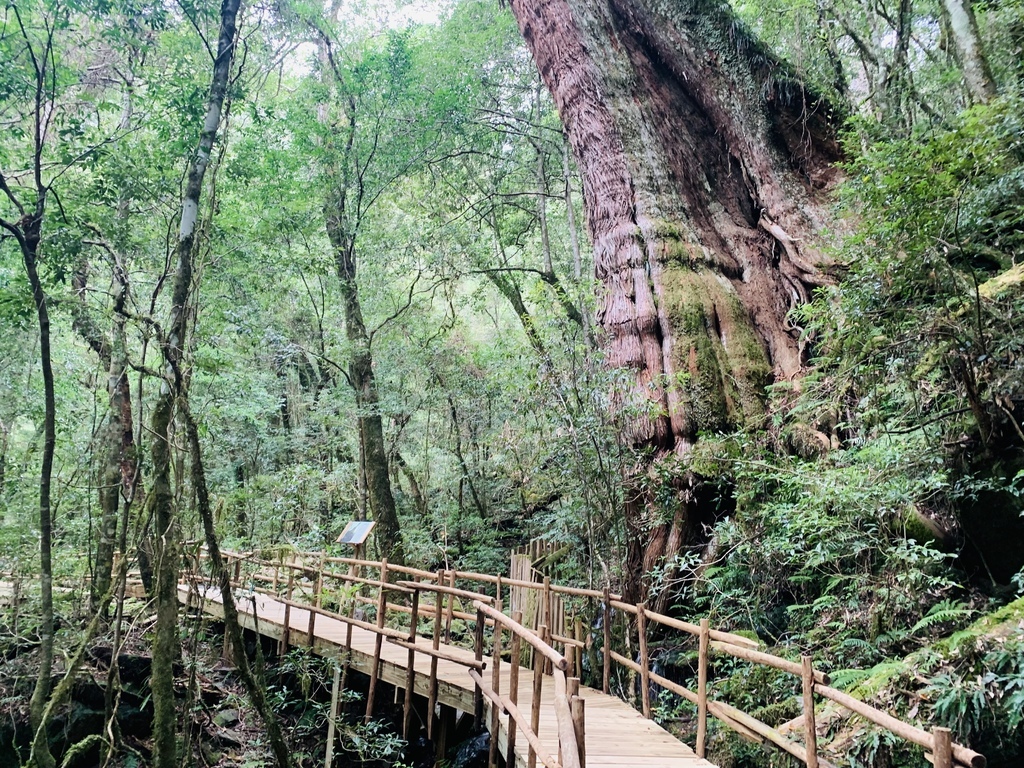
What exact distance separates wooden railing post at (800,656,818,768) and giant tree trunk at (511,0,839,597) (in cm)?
376

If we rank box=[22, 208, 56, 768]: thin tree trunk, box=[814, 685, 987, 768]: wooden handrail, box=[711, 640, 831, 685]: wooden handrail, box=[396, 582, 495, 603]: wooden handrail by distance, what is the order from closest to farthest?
box=[814, 685, 987, 768]: wooden handrail → box=[711, 640, 831, 685]: wooden handrail → box=[22, 208, 56, 768]: thin tree trunk → box=[396, 582, 495, 603]: wooden handrail

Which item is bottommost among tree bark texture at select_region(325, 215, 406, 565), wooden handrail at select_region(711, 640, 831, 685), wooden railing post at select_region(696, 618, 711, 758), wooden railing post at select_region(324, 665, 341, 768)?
wooden railing post at select_region(324, 665, 341, 768)

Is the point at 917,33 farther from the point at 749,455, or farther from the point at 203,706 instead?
the point at 203,706

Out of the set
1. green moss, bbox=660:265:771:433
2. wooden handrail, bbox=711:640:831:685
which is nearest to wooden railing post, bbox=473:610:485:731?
wooden handrail, bbox=711:640:831:685

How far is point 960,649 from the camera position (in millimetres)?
3793

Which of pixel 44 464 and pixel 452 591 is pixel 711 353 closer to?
pixel 452 591

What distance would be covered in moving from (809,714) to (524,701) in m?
2.62

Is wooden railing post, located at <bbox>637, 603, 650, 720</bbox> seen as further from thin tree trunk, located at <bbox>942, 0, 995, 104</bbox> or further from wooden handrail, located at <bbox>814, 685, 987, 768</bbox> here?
thin tree trunk, located at <bbox>942, 0, 995, 104</bbox>

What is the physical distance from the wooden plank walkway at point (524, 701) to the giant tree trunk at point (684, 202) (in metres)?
1.96

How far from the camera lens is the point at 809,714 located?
314 cm

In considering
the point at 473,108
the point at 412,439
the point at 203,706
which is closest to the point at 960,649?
the point at 203,706

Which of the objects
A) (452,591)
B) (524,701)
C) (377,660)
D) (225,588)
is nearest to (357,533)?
(377,660)

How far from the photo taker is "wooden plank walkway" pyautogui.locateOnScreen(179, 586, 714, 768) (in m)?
3.95

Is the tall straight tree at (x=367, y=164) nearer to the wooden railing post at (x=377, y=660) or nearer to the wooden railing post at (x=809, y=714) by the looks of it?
the wooden railing post at (x=377, y=660)
